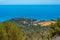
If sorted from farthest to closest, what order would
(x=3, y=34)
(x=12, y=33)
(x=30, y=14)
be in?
1. (x=30, y=14)
2. (x=12, y=33)
3. (x=3, y=34)

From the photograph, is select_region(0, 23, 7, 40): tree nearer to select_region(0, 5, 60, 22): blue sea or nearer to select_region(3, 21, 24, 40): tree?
select_region(3, 21, 24, 40): tree

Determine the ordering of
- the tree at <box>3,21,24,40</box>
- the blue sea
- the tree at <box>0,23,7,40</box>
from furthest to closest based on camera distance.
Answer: the blue sea → the tree at <box>3,21,24,40</box> → the tree at <box>0,23,7,40</box>

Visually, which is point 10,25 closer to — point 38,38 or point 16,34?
point 16,34

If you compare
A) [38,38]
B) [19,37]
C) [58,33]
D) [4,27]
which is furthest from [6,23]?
[38,38]

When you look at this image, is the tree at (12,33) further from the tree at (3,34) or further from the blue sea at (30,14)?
the blue sea at (30,14)

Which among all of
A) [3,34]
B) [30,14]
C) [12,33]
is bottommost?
[30,14]

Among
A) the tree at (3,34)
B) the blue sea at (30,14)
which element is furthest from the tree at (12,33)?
the blue sea at (30,14)

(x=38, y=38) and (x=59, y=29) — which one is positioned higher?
(x=59, y=29)

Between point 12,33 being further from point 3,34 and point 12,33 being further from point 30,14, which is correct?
point 30,14

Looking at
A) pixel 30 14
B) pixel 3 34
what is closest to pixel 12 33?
pixel 3 34

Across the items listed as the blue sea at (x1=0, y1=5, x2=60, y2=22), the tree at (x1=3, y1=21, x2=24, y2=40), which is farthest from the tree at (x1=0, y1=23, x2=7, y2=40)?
the blue sea at (x1=0, y1=5, x2=60, y2=22)

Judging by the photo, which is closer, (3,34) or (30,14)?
(3,34)
